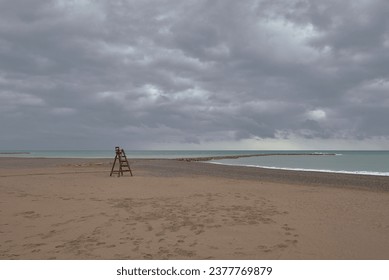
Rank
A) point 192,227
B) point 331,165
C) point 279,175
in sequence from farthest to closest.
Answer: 1. point 331,165
2. point 279,175
3. point 192,227

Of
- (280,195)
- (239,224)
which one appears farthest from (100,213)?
(280,195)

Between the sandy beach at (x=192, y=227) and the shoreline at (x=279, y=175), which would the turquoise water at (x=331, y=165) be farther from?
the sandy beach at (x=192, y=227)

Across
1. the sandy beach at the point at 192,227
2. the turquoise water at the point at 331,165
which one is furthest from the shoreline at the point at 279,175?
the sandy beach at the point at 192,227

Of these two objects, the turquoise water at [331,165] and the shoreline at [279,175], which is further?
the turquoise water at [331,165]

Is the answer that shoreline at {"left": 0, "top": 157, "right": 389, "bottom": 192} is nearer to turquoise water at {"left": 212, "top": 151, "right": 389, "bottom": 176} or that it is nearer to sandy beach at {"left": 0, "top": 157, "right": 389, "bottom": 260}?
turquoise water at {"left": 212, "top": 151, "right": 389, "bottom": 176}

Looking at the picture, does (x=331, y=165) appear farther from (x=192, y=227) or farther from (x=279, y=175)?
(x=192, y=227)

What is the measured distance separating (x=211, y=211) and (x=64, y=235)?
5.04m

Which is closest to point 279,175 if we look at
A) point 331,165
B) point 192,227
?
point 192,227

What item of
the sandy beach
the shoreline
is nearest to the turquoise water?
the shoreline

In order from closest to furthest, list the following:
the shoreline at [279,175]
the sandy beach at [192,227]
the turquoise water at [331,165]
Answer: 1. the sandy beach at [192,227]
2. the shoreline at [279,175]
3. the turquoise water at [331,165]

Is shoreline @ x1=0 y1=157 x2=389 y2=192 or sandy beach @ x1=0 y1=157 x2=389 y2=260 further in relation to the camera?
shoreline @ x1=0 y1=157 x2=389 y2=192

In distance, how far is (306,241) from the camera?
705 centimetres
